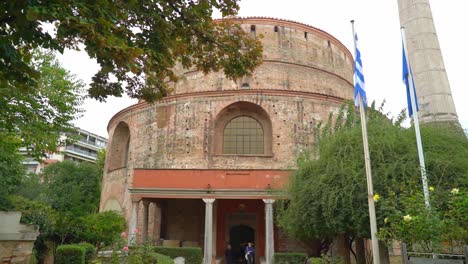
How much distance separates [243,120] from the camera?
18875mm

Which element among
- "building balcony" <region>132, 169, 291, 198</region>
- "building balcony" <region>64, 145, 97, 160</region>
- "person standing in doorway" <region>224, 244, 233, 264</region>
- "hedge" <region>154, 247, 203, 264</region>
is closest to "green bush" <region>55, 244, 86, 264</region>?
"hedge" <region>154, 247, 203, 264</region>

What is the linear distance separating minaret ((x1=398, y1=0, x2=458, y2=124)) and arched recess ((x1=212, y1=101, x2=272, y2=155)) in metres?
9.09

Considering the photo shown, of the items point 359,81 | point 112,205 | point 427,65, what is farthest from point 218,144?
point 359,81

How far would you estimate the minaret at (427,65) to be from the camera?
8.99 meters

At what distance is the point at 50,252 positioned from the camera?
13352 millimetres

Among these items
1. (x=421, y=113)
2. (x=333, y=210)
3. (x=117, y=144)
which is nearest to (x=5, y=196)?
(x=117, y=144)

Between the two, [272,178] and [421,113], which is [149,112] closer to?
[272,178]

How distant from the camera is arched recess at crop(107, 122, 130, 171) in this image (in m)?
21.6

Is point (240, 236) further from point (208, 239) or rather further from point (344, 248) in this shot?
point (344, 248)

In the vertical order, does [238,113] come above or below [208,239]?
above

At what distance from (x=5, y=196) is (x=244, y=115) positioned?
12.2 meters

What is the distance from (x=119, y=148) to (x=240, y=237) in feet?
30.9

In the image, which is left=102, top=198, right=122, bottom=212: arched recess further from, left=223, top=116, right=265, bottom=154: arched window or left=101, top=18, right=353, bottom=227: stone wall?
left=223, top=116, right=265, bottom=154: arched window

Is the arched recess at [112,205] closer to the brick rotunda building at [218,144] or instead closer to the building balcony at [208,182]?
the brick rotunda building at [218,144]
